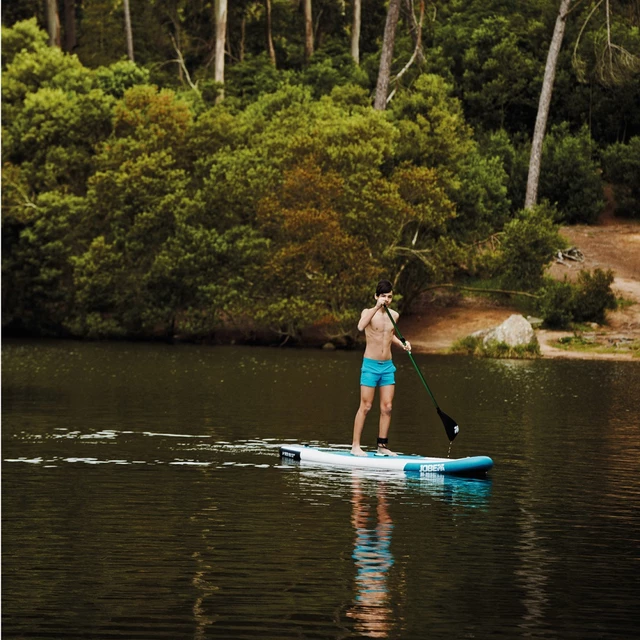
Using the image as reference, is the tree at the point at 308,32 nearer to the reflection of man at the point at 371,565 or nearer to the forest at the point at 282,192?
the forest at the point at 282,192

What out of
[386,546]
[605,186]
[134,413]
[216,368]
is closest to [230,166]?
[216,368]

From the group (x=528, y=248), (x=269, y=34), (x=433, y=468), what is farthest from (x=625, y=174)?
(x=433, y=468)

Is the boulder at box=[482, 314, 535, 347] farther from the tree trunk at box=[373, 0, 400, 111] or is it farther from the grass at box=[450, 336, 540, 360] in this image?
the tree trunk at box=[373, 0, 400, 111]

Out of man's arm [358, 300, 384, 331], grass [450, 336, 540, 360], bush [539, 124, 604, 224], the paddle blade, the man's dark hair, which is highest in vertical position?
bush [539, 124, 604, 224]

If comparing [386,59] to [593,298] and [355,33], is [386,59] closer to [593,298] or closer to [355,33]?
[355,33]

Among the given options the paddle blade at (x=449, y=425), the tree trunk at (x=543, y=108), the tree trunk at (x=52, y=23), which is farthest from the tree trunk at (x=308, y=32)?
the paddle blade at (x=449, y=425)

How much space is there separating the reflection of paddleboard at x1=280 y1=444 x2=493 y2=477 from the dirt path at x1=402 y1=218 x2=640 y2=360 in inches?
1129

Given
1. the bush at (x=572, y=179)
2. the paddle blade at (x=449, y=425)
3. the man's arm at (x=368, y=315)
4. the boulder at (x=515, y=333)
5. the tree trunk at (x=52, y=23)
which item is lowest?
the boulder at (x=515, y=333)

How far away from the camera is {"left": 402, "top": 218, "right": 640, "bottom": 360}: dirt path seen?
5000cm

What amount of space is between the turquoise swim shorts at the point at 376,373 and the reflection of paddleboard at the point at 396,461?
93 centimetres

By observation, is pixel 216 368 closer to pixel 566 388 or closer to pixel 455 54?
pixel 566 388

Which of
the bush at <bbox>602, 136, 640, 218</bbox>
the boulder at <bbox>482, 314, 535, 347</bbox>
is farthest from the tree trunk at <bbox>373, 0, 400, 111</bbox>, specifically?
the boulder at <bbox>482, 314, 535, 347</bbox>

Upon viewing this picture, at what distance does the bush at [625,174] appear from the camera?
62.8 meters

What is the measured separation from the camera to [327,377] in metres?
36.1
